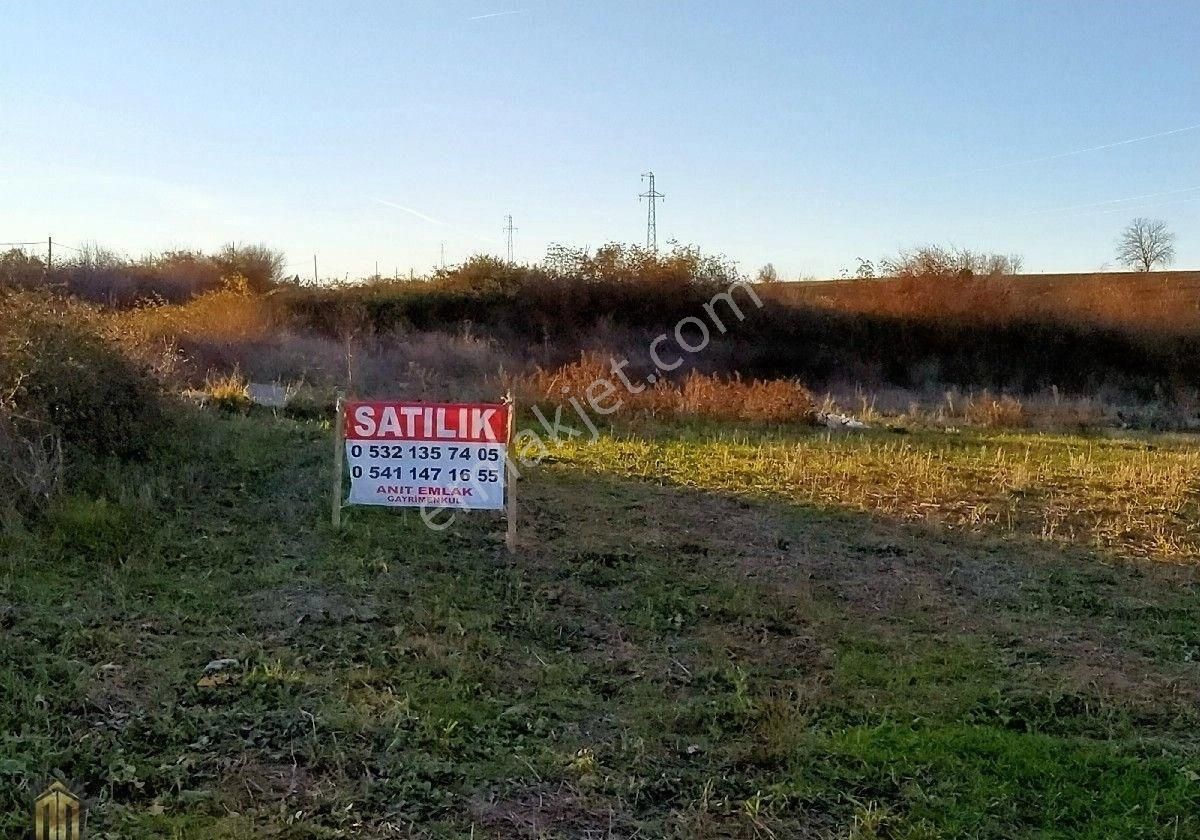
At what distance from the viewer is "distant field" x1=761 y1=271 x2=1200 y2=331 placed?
2880cm

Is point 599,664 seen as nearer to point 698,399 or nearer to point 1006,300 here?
point 698,399

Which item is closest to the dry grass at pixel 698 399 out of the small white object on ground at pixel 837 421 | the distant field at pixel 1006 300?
the small white object on ground at pixel 837 421

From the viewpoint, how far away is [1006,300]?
2911cm

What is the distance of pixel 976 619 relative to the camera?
5867mm

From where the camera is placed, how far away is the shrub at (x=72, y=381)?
7.51 metres

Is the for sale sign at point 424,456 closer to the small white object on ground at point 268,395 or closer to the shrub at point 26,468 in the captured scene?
the shrub at point 26,468

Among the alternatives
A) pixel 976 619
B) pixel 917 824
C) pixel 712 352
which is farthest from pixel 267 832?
pixel 712 352

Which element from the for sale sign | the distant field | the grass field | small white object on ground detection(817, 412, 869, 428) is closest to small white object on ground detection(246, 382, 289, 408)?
the grass field

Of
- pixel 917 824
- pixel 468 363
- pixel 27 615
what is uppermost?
pixel 468 363

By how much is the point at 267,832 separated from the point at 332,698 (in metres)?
1.13

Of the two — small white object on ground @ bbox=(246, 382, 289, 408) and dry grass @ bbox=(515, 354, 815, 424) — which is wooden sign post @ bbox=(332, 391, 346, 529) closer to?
small white object on ground @ bbox=(246, 382, 289, 408)

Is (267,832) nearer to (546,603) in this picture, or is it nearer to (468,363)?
(546,603)

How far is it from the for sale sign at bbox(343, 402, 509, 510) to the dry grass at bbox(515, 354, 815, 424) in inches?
288

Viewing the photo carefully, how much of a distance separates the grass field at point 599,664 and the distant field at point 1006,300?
21359 mm
